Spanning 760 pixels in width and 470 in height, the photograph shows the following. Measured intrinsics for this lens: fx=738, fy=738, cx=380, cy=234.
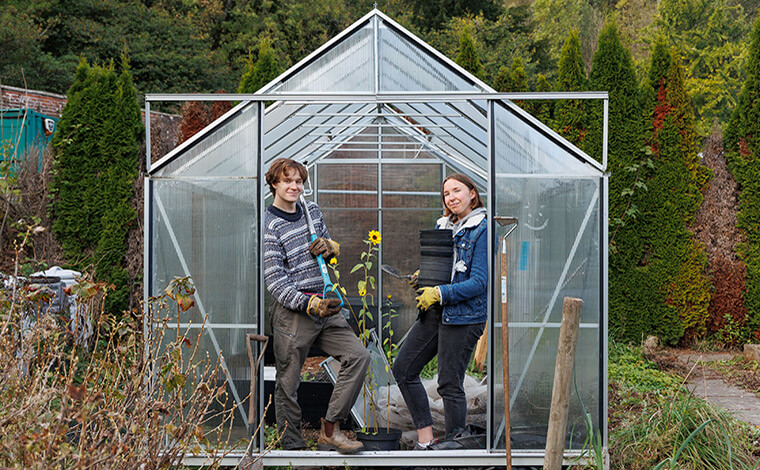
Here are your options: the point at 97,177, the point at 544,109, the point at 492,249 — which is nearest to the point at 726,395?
the point at 492,249

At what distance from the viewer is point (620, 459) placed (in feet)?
14.0

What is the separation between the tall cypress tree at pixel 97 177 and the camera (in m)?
7.59

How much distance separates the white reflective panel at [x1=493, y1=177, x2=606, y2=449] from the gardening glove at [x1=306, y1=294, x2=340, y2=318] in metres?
0.98

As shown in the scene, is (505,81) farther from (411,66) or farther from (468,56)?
(411,66)

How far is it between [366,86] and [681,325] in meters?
5.14

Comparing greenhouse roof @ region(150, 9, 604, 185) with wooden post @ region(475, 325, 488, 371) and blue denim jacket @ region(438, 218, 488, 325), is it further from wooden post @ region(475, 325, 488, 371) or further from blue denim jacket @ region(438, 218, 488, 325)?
wooden post @ region(475, 325, 488, 371)

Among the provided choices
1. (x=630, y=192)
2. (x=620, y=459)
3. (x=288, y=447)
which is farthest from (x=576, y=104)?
(x=288, y=447)

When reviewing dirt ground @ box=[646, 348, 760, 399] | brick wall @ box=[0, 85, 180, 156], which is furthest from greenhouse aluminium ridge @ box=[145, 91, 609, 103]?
dirt ground @ box=[646, 348, 760, 399]

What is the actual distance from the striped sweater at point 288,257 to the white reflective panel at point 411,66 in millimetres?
1066

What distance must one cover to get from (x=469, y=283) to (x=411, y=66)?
145cm

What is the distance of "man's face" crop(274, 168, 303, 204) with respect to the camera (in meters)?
4.06

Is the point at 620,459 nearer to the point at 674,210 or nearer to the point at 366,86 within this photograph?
the point at 366,86

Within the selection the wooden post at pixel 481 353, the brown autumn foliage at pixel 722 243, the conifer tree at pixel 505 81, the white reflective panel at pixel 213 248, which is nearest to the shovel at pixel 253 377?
the white reflective panel at pixel 213 248

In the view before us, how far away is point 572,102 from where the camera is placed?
8156mm
